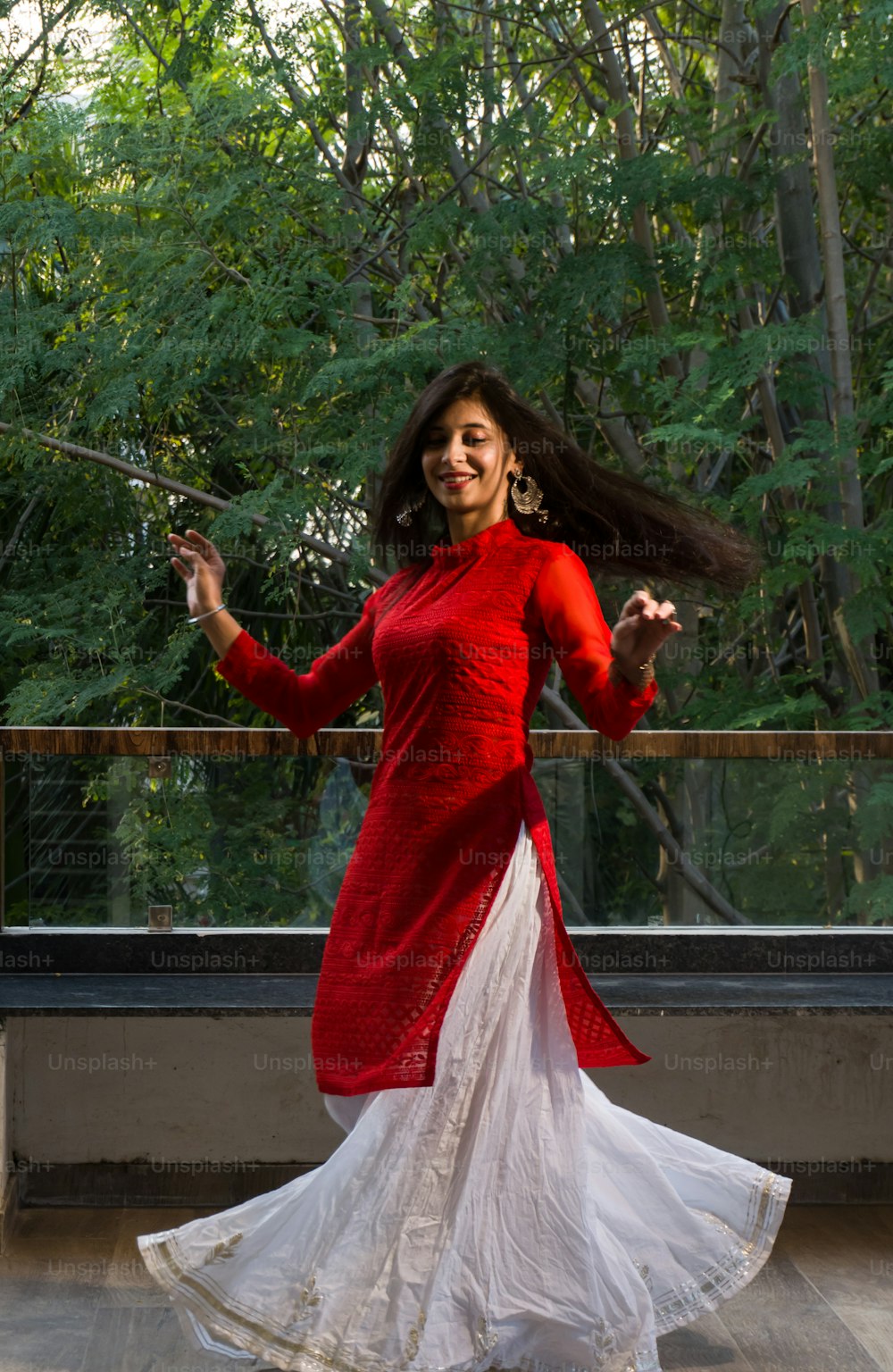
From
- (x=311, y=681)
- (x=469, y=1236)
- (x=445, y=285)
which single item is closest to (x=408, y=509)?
(x=311, y=681)

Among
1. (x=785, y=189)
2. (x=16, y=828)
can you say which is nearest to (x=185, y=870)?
(x=16, y=828)

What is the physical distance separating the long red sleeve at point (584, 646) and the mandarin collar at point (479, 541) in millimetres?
89

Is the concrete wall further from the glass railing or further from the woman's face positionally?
the woman's face

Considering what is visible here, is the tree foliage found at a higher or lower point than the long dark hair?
higher

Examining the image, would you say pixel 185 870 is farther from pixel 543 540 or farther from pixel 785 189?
pixel 785 189

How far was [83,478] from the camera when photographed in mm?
6902

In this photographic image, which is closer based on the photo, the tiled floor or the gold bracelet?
the gold bracelet

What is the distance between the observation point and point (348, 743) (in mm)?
3361

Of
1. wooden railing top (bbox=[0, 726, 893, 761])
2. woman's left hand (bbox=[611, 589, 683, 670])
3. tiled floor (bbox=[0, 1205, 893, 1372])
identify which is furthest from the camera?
wooden railing top (bbox=[0, 726, 893, 761])

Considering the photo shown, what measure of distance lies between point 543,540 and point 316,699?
0.47 meters

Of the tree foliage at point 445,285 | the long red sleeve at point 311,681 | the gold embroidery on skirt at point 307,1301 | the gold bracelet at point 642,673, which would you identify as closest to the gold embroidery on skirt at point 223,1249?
the gold embroidery on skirt at point 307,1301

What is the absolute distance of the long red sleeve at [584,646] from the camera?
2.03 m

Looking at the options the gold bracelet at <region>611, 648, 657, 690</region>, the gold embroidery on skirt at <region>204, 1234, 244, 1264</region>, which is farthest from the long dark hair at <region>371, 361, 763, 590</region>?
the gold embroidery on skirt at <region>204, 1234, 244, 1264</region>

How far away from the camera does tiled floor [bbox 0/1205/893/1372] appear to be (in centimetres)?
235
